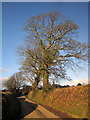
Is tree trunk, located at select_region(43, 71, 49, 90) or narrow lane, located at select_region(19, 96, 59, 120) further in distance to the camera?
tree trunk, located at select_region(43, 71, 49, 90)

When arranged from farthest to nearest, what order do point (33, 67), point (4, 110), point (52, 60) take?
point (33, 67) < point (52, 60) < point (4, 110)

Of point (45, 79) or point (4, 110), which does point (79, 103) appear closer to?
point (4, 110)

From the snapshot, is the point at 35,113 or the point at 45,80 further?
the point at 45,80

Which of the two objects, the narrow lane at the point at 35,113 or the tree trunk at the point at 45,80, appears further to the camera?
the tree trunk at the point at 45,80

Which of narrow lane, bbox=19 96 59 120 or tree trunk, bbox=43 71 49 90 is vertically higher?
tree trunk, bbox=43 71 49 90

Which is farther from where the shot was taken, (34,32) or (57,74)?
(34,32)

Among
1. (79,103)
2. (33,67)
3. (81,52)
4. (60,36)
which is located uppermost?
(60,36)

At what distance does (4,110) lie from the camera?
21.8 ft

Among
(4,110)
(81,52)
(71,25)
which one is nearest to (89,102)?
(4,110)

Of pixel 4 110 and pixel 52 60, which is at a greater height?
pixel 52 60

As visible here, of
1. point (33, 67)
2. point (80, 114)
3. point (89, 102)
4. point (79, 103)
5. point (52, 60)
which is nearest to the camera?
point (80, 114)

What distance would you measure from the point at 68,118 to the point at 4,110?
4933mm

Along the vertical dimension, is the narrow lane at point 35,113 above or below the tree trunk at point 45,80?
below

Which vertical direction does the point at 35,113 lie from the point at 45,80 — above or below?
below
